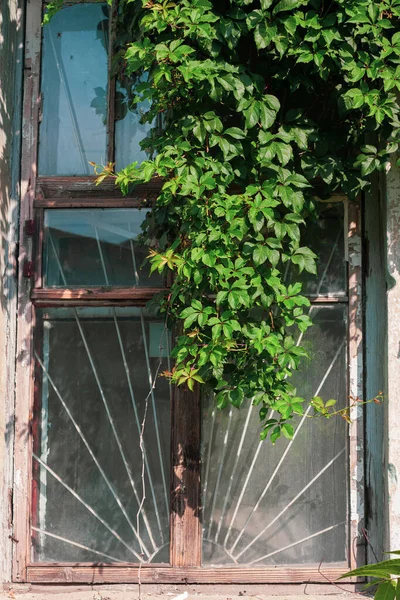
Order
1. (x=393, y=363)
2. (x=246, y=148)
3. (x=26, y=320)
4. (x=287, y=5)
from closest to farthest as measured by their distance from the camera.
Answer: (x=287, y=5), (x=246, y=148), (x=393, y=363), (x=26, y=320)

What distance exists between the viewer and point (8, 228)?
373 cm

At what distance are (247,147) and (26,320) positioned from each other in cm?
134

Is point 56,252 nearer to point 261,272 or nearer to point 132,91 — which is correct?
point 132,91

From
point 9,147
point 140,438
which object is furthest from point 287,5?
point 140,438

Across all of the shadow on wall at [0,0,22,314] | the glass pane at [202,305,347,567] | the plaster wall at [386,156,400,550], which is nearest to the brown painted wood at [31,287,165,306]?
the shadow on wall at [0,0,22,314]

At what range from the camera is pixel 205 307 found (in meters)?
3.16

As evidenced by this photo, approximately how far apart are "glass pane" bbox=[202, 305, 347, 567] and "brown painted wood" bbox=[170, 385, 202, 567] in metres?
0.05

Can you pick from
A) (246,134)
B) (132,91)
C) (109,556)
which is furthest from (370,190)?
(109,556)

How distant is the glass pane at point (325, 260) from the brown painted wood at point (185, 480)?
73 centimetres

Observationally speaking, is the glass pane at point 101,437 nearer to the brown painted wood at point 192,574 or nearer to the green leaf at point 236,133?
the brown painted wood at point 192,574

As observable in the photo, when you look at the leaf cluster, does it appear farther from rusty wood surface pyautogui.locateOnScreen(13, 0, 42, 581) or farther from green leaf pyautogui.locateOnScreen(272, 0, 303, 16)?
rusty wood surface pyautogui.locateOnScreen(13, 0, 42, 581)

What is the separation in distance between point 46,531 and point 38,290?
1126 millimetres

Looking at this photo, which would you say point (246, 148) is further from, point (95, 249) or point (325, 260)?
point (95, 249)

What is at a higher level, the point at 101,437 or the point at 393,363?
the point at 393,363
